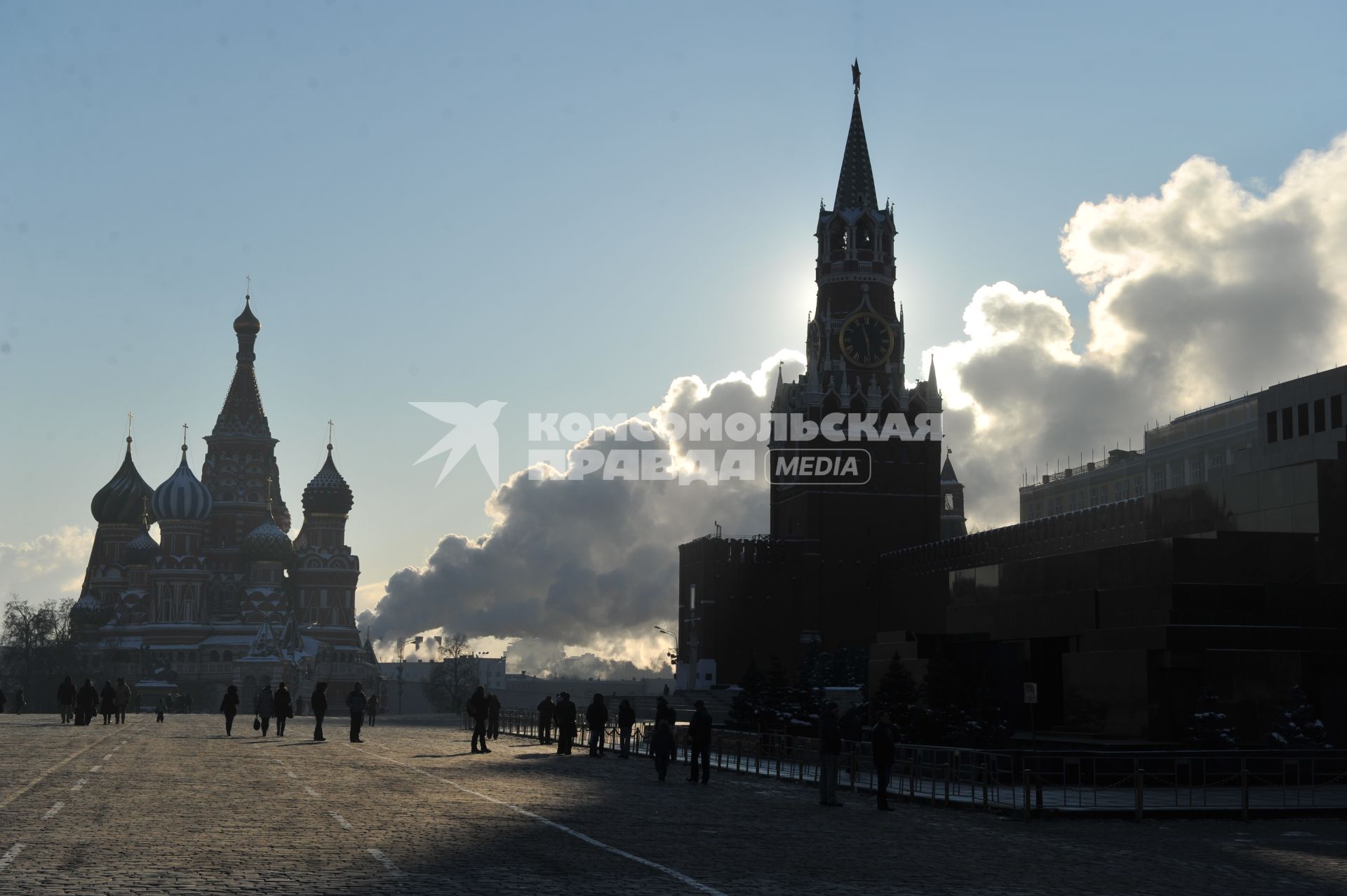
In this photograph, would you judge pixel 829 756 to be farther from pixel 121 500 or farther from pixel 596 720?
pixel 121 500

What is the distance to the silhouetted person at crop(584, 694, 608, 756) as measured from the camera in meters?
37.7

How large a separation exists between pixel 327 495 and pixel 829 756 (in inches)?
4991

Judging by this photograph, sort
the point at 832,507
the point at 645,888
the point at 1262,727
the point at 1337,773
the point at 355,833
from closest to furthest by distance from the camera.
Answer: the point at 645,888
the point at 355,833
the point at 1337,773
the point at 1262,727
the point at 832,507

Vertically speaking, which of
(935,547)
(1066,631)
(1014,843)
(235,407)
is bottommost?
(1014,843)

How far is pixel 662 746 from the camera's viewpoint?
30.1 meters

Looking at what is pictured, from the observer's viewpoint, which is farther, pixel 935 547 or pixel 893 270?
pixel 893 270

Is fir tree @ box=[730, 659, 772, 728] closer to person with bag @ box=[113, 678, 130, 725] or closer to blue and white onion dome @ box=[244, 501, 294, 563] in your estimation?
person with bag @ box=[113, 678, 130, 725]

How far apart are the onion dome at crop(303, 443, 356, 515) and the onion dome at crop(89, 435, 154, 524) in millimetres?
14953

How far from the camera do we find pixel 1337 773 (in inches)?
1106

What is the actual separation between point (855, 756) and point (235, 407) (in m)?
129

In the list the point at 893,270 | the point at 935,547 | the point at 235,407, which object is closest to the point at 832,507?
the point at 935,547

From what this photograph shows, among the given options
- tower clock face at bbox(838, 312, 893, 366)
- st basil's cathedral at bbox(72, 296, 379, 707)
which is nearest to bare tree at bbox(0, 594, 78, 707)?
st basil's cathedral at bbox(72, 296, 379, 707)

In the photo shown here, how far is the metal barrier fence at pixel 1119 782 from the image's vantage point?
25500 mm

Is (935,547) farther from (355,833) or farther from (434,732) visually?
(355,833)
